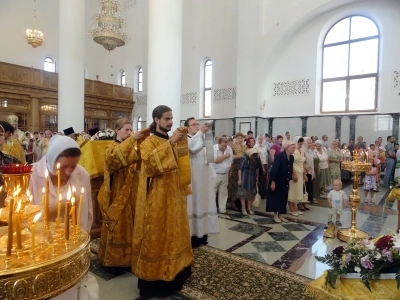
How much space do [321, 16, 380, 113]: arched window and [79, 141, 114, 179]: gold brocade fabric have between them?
446 inches

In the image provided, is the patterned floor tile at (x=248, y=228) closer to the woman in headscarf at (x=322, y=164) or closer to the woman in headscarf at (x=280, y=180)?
the woman in headscarf at (x=280, y=180)

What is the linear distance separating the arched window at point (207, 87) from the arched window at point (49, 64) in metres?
9.25

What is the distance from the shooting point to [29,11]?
16312mm

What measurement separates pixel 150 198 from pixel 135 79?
58.4 feet

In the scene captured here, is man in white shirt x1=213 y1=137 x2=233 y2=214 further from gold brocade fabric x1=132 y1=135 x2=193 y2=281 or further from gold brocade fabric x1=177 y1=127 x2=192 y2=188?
gold brocade fabric x1=132 y1=135 x2=193 y2=281

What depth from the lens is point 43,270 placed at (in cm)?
103

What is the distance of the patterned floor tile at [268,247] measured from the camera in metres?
3.99

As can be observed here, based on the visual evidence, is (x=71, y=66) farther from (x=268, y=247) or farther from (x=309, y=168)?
(x=268, y=247)

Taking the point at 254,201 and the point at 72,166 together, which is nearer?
the point at 72,166

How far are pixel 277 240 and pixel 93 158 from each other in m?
2.94

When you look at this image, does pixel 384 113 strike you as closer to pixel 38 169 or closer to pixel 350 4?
pixel 350 4

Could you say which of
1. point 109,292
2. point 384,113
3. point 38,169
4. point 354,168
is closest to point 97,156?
point 109,292

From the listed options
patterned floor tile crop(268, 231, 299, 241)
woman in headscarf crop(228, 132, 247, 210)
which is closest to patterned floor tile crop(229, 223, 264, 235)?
patterned floor tile crop(268, 231, 299, 241)

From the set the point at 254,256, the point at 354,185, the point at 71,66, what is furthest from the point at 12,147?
the point at 71,66
